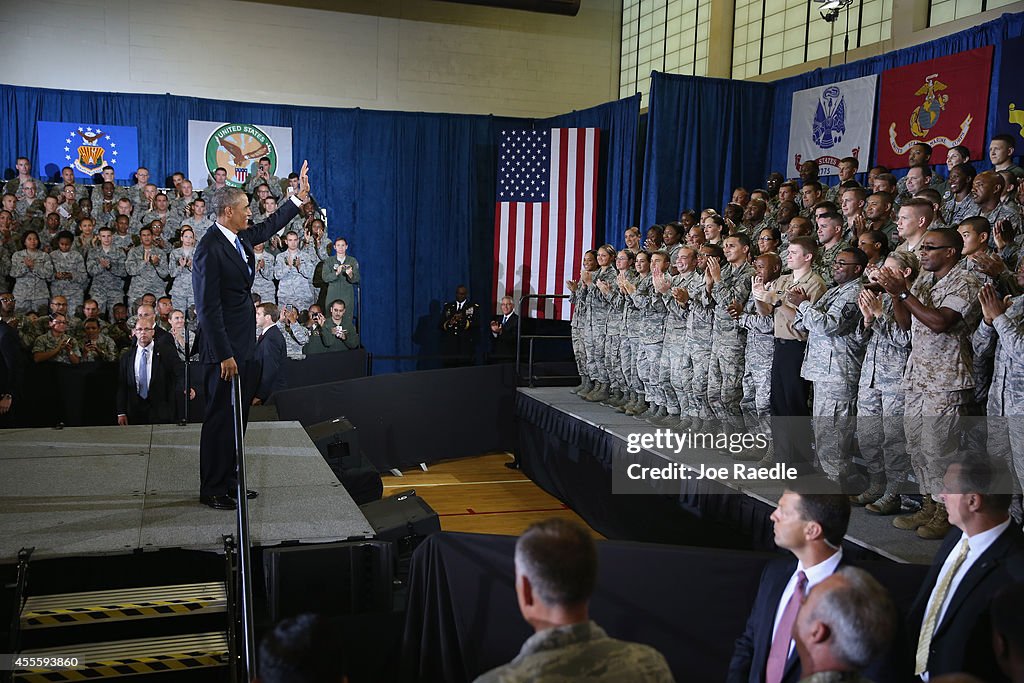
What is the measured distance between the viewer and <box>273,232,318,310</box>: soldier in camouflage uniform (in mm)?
11086

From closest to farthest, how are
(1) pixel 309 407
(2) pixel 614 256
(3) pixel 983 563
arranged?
(3) pixel 983 563 < (1) pixel 309 407 < (2) pixel 614 256

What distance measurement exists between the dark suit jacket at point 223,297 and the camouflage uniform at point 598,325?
4328 millimetres

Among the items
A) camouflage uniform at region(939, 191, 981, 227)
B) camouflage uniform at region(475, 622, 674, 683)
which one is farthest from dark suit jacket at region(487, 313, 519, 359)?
camouflage uniform at region(475, 622, 674, 683)

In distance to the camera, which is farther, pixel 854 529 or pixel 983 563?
pixel 854 529

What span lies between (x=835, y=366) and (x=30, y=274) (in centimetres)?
851

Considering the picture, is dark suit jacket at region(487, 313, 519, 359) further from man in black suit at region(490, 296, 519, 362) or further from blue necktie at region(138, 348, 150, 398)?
blue necktie at region(138, 348, 150, 398)

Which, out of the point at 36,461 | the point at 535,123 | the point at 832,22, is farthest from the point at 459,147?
the point at 36,461

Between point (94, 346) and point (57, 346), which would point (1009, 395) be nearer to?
point (94, 346)

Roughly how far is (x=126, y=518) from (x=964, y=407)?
13.2 ft

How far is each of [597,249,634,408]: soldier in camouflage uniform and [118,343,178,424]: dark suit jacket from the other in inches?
151

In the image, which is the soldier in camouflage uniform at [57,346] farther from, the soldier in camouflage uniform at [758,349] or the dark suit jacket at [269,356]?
the soldier in camouflage uniform at [758,349]

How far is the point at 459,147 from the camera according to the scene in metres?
13.8

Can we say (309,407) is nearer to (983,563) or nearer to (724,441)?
(724,441)

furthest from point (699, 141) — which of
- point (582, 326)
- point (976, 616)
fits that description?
point (976, 616)
